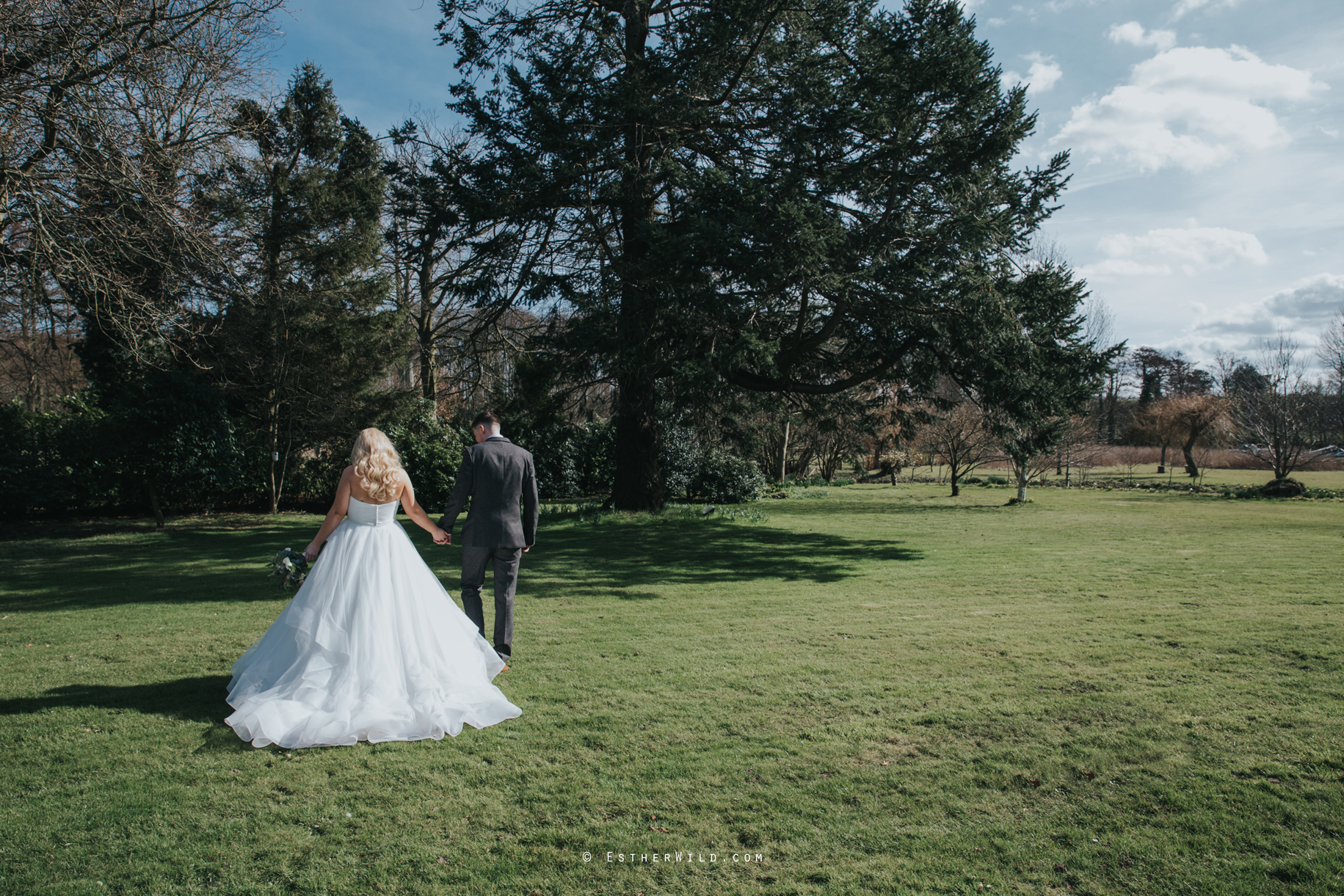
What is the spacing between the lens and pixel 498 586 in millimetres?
6121

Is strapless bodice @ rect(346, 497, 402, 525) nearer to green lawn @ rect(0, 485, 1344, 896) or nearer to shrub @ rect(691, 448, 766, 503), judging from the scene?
green lawn @ rect(0, 485, 1344, 896)

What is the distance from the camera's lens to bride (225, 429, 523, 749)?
4.63 meters

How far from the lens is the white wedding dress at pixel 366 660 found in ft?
15.2

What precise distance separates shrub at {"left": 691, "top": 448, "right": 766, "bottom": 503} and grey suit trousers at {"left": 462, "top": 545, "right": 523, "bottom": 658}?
1696 centimetres

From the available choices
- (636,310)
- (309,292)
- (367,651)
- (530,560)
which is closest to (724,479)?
(636,310)

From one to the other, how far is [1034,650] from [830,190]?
9.50 m

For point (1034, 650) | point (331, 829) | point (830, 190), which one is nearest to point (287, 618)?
point (331, 829)

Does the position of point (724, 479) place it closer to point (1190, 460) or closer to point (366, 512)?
point (366, 512)

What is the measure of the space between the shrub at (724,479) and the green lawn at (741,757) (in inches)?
539

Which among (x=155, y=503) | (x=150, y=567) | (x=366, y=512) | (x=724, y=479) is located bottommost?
(x=150, y=567)

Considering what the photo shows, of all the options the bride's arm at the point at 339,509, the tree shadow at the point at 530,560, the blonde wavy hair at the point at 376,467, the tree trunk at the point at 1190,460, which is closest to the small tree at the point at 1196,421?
the tree trunk at the point at 1190,460

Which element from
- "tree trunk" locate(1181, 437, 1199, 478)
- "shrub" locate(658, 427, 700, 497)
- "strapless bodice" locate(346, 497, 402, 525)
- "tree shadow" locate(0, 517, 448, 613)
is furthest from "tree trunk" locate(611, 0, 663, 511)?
"tree trunk" locate(1181, 437, 1199, 478)

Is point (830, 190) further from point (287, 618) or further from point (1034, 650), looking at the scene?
point (287, 618)

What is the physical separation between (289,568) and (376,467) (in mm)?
1105
